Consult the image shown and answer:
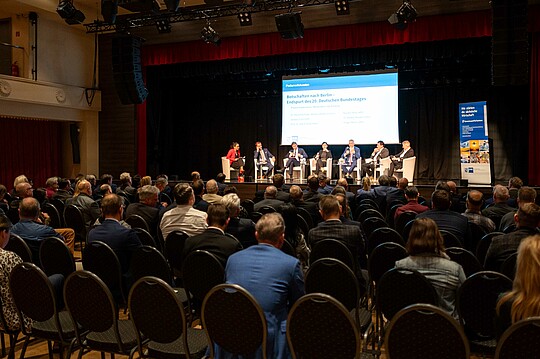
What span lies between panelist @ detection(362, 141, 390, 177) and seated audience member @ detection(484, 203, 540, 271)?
9067 mm

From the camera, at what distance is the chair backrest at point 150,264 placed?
3613 mm

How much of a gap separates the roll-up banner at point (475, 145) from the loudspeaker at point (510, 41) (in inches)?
123

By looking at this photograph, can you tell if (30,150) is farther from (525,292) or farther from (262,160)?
(525,292)

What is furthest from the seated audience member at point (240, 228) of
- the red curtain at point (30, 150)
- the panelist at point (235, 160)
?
the red curtain at point (30, 150)

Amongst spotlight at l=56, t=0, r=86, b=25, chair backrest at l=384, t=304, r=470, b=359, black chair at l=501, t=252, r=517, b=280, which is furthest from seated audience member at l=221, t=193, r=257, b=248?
spotlight at l=56, t=0, r=86, b=25

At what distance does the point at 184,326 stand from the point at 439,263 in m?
1.51

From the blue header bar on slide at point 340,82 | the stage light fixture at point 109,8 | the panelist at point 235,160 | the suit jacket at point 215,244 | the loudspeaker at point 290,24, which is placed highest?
the stage light fixture at point 109,8

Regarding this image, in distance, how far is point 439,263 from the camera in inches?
119

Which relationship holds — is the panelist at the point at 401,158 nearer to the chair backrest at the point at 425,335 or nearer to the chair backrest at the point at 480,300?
the chair backrest at the point at 480,300

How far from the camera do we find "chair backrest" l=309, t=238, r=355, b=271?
388 cm

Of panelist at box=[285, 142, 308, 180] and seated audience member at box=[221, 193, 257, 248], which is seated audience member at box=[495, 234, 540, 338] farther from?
panelist at box=[285, 142, 308, 180]

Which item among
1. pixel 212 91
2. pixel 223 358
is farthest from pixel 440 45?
pixel 223 358

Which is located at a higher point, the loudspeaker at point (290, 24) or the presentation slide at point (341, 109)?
the loudspeaker at point (290, 24)

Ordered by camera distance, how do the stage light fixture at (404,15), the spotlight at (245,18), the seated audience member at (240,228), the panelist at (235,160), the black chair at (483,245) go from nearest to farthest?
the black chair at (483,245)
the seated audience member at (240,228)
the stage light fixture at (404,15)
the spotlight at (245,18)
the panelist at (235,160)
